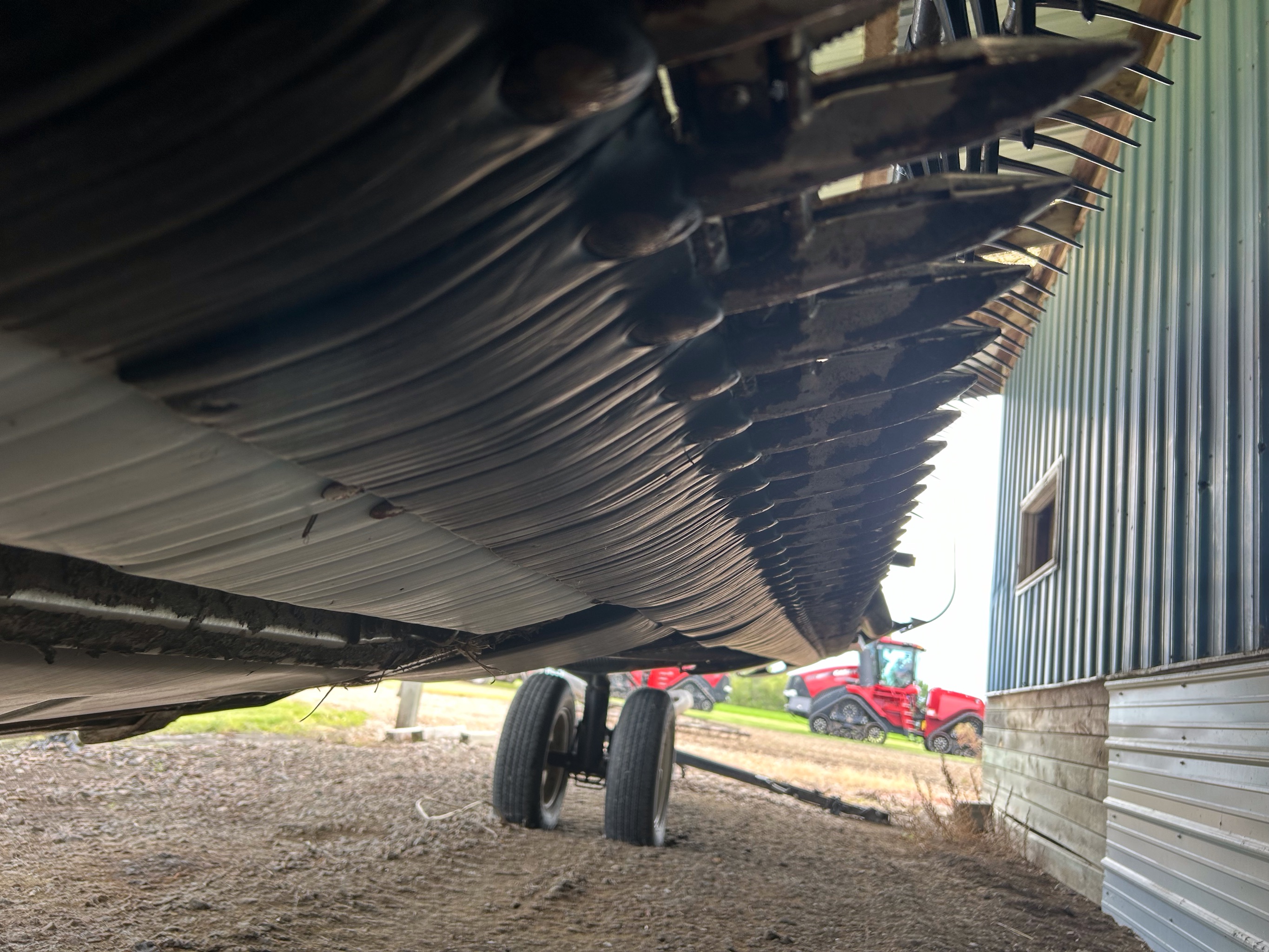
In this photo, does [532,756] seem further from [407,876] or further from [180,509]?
[180,509]

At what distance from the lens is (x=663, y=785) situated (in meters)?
5.77

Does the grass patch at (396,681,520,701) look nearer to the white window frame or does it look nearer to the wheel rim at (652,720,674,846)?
the white window frame

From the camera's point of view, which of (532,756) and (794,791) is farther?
(794,791)

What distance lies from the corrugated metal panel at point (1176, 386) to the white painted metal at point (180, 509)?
3.25 meters

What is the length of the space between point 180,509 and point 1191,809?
4.24 metres

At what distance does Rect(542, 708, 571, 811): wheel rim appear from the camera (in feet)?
19.5

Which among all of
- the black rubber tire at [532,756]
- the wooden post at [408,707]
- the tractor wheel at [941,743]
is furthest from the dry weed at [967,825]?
the tractor wheel at [941,743]

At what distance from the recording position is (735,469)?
1.58 metres

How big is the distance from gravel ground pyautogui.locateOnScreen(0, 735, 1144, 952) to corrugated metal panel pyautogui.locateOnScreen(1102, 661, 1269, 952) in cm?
37

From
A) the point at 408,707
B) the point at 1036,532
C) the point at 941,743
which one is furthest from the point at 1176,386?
the point at 941,743

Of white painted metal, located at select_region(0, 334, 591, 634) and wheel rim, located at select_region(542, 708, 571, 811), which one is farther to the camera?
wheel rim, located at select_region(542, 708, 571, 811)

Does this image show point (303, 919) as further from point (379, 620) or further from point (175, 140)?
point (175, 140)

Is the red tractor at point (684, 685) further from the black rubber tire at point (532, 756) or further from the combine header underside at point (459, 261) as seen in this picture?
the combine header underside at point (459, 261)

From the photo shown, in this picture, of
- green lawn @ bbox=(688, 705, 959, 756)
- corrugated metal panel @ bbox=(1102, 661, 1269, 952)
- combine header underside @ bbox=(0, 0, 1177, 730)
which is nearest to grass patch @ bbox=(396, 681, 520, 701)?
green lawn @ bbox=(688, 705, 959, 756)
